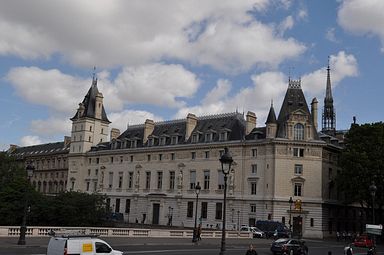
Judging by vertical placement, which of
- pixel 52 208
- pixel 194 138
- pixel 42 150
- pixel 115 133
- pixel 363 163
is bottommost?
pixel 52 208

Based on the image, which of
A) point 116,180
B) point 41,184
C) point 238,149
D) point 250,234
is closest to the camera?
point 250,234

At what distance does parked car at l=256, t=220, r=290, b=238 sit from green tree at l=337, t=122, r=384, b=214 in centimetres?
991

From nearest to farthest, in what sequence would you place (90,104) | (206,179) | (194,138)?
(206,179)
(194,138)
(90,104)

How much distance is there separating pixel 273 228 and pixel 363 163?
14.7m

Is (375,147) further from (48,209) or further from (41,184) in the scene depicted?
(41,184)

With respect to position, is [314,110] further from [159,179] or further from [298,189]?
[159,179]

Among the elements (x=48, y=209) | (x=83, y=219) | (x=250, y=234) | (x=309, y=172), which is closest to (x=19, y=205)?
(x=48, y=209)

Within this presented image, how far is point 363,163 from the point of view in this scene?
208 feet

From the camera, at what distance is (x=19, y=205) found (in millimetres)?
63312

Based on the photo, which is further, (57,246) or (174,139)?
(174,139)

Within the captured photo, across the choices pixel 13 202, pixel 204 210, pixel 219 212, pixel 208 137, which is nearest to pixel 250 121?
pixel 208 137

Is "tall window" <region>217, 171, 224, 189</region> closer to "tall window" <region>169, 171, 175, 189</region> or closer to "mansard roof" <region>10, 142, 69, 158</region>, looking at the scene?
"tall window" <region>169, 171, 175, 189</region>

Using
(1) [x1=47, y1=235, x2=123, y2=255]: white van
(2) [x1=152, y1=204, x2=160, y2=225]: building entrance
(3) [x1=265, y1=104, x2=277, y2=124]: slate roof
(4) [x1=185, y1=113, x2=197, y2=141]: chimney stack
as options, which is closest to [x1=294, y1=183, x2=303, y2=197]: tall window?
(3) [x1=265, y1=104, x2=277, y2=124]: slate roof

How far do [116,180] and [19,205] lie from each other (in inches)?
1371
